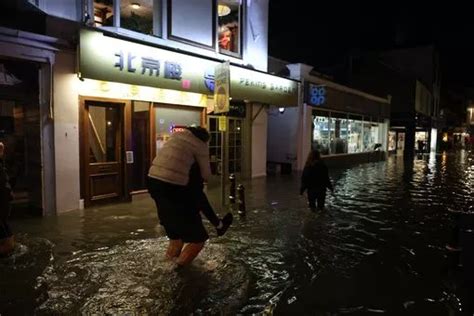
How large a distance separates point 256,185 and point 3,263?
954 cm

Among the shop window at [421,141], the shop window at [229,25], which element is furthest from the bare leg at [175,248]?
the shop window at [421,141]

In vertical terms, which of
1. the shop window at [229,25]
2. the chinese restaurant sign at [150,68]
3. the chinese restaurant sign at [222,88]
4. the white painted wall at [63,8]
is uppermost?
the shop window at [229,25]

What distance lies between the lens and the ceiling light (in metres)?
13.6

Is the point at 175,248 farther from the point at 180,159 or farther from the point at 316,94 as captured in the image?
the point at 316,94

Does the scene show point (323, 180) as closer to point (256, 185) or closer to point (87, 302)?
point (256, 185)

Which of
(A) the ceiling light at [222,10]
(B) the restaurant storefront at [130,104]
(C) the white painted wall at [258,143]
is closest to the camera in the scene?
(B) the restaurant storefront at [130,104]

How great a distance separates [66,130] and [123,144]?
1.67m

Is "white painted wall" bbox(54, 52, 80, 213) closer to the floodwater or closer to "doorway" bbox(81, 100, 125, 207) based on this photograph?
"doorway" bbox(81, 100, 125, 207)

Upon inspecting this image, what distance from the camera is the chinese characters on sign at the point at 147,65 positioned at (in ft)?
30.5

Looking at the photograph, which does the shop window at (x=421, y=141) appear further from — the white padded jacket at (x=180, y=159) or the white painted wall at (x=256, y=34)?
the white padded jacket at (x=180, y=159)

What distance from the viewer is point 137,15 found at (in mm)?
11000

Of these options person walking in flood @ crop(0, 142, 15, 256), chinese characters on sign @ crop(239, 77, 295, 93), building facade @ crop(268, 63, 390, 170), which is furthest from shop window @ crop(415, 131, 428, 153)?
person walking in flood @ crop(0, 142, 15, 256)

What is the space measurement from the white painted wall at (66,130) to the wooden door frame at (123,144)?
19 centimetres

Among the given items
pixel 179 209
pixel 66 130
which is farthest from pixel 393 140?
pixel 179 209
